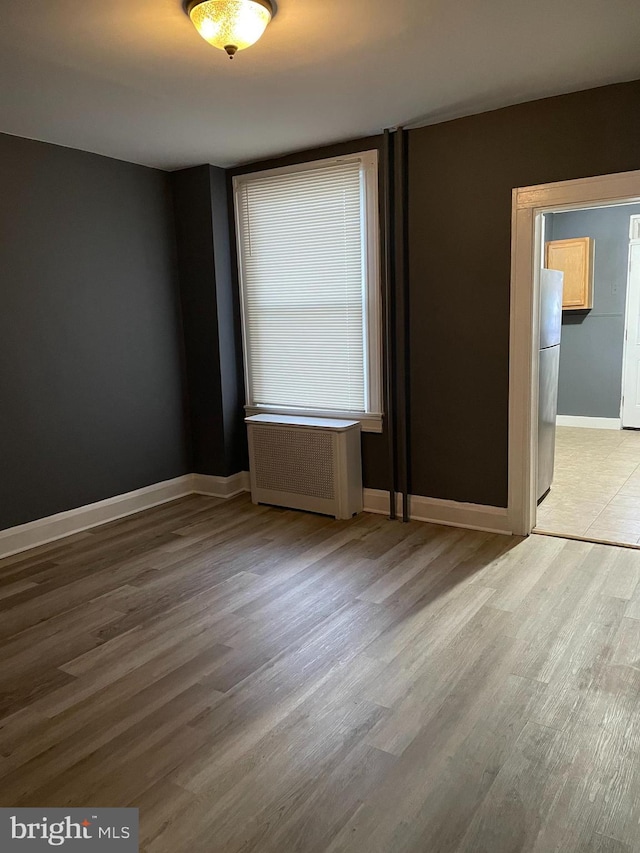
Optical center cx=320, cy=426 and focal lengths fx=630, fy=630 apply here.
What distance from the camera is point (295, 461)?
4.48 m

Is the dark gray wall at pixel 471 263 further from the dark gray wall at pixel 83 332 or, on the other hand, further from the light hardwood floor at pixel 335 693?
the dark gray wall at pixel 83 332

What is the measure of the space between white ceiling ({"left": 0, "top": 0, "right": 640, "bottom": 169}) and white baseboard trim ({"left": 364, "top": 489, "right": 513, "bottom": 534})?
2373 millimetres

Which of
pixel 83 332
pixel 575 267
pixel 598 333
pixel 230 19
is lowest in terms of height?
pixel 598 333

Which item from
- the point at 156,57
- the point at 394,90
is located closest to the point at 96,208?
the point at 156,57

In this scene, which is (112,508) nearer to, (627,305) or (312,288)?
(312,288)

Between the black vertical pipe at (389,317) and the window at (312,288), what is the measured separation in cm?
8

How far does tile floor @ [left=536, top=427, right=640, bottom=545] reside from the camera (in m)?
3.93

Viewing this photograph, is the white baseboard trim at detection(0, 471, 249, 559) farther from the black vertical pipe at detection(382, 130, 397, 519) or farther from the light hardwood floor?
the black vertical pipe at detection(382, 130, 397, 519)

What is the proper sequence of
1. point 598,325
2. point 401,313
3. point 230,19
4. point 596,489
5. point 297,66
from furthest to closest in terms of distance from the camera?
point 598,325
point 596,489
point 401,313
point 297,66
point 230,19

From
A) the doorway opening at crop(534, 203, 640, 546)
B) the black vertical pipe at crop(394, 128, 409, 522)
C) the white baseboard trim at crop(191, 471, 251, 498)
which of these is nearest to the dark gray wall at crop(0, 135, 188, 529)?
Answer: the white baseboard trim at crop(191, 471, 251, 498)

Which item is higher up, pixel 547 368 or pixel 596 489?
pixel 547 368

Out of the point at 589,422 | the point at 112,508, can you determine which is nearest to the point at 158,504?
the point at 112,508

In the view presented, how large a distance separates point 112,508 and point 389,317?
2372mm

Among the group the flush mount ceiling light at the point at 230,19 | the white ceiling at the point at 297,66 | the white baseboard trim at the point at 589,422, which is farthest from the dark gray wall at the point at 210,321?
the white baseboard trim at the point at 589,422
